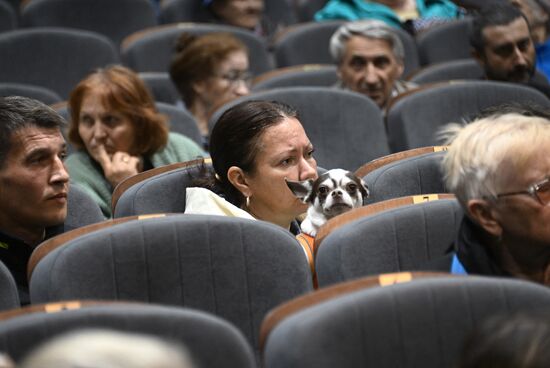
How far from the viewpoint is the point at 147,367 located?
1166 mm

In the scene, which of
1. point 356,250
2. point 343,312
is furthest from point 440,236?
point 343,312

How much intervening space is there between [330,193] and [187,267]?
1.55 ft

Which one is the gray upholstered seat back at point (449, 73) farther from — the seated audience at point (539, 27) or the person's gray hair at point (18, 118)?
the person's gray hair at point (18, 118)

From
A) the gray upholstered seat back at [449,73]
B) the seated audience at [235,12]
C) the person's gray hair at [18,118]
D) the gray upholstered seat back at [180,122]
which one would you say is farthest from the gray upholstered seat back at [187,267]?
the seated audience at [235,12]

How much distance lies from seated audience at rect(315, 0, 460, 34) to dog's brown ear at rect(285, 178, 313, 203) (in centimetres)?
246

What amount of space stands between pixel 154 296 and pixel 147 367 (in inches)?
33.2

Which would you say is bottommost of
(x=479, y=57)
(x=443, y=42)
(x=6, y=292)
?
(x=443, y=42)

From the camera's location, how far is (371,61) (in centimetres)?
391

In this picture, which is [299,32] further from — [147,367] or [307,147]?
[147,367]

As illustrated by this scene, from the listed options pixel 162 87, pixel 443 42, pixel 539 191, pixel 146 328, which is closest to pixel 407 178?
pixel 539 191

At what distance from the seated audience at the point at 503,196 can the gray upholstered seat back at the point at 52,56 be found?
8.10 ft

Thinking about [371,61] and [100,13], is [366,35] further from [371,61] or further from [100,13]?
[100,13]

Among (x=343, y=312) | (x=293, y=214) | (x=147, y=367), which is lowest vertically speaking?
(x=293, y=214)

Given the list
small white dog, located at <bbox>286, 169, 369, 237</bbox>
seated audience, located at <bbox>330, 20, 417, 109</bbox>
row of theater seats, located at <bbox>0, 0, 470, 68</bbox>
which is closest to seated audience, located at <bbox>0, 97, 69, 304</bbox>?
small white dog, located at <bbox>286, 169, 369, 237</bbox>
